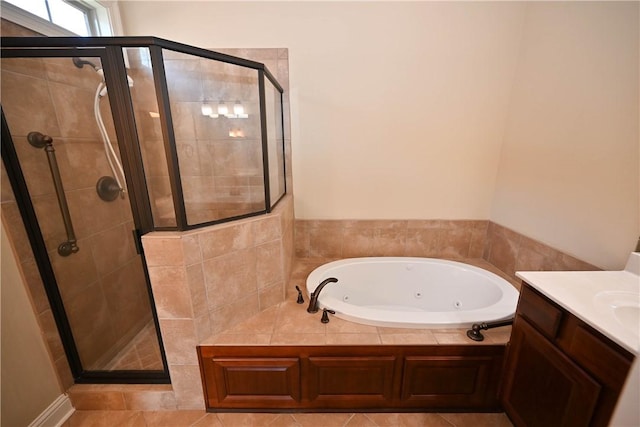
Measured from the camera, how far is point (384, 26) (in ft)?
5.79

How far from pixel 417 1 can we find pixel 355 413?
9.07 ft

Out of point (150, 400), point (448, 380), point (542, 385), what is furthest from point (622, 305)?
point (150, 400)

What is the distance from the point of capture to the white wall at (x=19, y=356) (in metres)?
1.12

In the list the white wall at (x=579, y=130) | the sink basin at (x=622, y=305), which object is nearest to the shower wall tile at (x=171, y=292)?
the sink basin at (x=622, y=305)

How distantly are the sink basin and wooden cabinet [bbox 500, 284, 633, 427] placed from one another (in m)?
0.15

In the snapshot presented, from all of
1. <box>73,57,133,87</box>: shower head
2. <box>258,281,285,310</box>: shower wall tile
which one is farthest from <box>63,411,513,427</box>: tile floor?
<box>73,57,133,87</box>: shower head

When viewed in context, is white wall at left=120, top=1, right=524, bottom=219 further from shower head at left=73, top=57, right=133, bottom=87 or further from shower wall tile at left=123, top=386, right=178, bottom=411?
shower wall tile at left=123, top=386, right=178, bottom=411

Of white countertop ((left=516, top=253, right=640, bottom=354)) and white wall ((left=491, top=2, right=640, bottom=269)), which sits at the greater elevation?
white wall ((left=491, top=2, right=640, bottom=269))

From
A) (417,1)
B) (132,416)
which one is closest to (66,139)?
(132,416)

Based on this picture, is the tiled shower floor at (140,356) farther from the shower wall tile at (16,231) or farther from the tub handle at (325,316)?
the tub handle at (325,316)

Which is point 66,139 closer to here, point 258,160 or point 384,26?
point 258,160

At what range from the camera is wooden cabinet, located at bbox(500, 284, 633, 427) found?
769 mm

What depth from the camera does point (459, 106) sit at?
191 centimetres

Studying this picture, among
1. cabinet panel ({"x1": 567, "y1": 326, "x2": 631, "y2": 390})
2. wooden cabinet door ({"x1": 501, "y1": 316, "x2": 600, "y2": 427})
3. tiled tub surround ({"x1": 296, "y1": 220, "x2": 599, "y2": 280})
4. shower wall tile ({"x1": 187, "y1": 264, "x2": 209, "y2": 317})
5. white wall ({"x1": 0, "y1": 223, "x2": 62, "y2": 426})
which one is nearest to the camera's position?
cabinet panel ({"x1": 567, "y1": 326, "x2": 631, "y2": 390})
